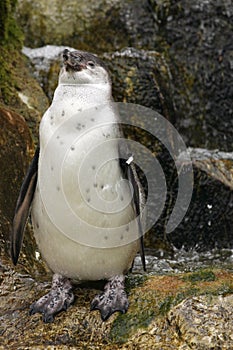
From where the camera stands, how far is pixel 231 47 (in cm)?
956

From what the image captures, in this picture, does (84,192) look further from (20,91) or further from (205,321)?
(20,91)

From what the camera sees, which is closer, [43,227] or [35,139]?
[43,227]

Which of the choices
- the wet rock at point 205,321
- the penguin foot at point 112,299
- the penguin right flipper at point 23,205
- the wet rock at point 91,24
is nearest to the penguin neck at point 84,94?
the penguin right flipper at point 23,205

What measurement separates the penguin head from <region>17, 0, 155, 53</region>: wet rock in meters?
5.74

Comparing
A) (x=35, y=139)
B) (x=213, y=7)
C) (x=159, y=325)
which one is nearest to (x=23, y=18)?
(x=213, y=7)

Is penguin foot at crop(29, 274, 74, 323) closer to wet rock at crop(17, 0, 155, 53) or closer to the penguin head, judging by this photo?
the penguin head

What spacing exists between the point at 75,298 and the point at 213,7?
650cm

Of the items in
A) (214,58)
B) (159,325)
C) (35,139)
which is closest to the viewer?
(159,325)

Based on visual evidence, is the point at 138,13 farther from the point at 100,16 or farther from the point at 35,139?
the point at 35,139

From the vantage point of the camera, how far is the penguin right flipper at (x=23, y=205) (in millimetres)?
4145

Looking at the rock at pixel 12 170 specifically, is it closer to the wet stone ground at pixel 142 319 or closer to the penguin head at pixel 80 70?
the wet stone ground at pixel 142 319

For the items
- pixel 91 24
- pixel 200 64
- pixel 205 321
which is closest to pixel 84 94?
pixel 205 321

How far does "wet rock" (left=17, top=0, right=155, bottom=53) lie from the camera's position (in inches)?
381

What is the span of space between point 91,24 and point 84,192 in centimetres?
631
